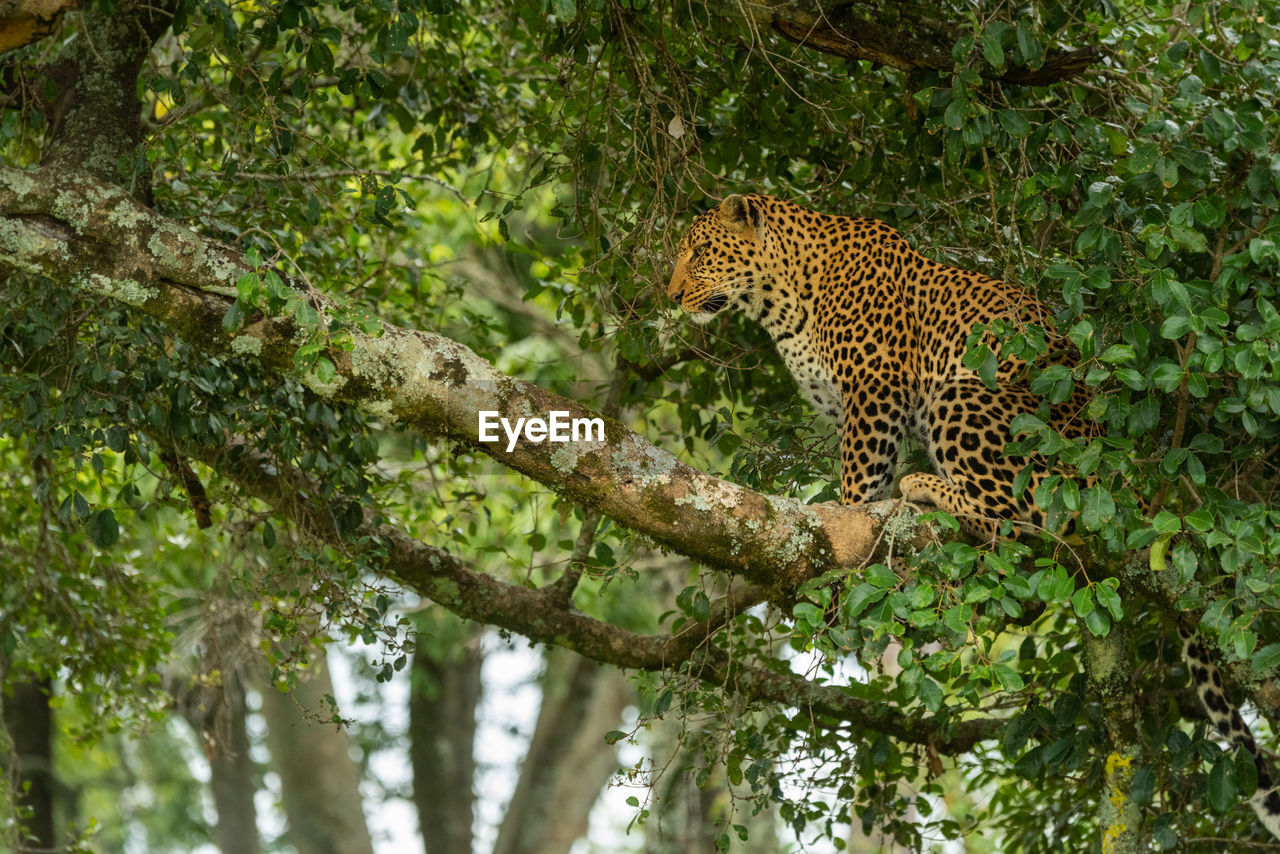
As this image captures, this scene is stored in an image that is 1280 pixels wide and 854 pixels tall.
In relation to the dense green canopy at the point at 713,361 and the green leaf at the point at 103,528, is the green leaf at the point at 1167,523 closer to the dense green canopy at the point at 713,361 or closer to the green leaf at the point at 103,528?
the dense green canopy at the point at 713,361

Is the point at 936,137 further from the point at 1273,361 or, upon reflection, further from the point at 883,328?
the point at 1273,361

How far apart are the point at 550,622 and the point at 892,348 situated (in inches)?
87.7

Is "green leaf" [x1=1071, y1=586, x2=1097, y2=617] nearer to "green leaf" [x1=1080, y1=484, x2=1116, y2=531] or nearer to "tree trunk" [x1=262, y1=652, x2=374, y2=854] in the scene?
"green leaf" [x1=1080, y1=484, x2=1116, y2=531]

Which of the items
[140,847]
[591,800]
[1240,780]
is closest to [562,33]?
[1240,780]

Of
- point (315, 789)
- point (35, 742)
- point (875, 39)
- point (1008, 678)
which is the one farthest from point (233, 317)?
point (35, 742)

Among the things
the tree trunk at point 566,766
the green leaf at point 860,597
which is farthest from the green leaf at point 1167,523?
the tree trunk at point 566,766

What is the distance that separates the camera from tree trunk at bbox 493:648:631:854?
12734mm

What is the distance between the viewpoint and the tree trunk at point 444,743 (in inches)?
562

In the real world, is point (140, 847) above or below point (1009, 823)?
above

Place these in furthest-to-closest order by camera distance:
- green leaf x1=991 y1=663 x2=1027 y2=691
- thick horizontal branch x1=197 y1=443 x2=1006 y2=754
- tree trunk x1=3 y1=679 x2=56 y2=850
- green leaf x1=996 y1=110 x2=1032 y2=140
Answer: tree trunk x1=3 y1=679 x2=56 y2=850
thick horizontal branch x1=197 y1=443 x2=1006 y2=754
green leaf x1=996 y1=110 x2=1032 y2=140
green leaf x1=991 y1=663 x2=1027 y2=691

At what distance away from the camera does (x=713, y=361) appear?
621cm

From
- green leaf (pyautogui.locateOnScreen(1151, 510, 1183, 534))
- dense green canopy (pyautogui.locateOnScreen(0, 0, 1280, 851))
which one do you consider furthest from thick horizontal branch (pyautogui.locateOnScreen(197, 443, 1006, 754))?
green leaf (pyautogui.locateOnScreen(1151, 510, 1183, 534))

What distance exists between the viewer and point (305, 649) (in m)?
6.02

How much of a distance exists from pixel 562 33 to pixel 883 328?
187 cm
